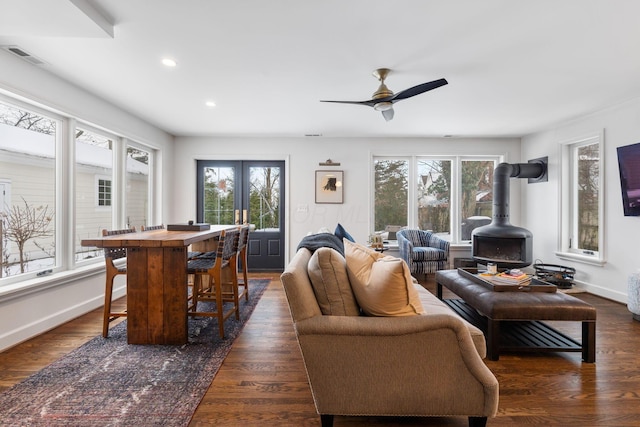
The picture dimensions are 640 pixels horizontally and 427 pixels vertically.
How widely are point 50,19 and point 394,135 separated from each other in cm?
445

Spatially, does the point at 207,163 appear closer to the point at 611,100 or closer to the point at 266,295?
the point at 266,295

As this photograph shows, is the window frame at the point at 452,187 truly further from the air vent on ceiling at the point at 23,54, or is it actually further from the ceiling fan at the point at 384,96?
the air vent on ceiling at the point at 23,54

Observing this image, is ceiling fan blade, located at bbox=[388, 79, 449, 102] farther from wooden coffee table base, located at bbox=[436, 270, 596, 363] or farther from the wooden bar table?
the wooden bar table

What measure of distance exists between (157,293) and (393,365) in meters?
1.93

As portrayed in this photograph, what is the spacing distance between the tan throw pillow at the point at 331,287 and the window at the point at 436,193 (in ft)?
12.9

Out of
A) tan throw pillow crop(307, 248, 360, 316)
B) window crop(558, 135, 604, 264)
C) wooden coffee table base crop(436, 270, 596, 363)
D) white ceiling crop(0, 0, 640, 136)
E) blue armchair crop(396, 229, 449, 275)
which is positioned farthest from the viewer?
blue armchair crop(396, 229, 449, 275)

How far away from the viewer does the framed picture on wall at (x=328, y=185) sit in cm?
533

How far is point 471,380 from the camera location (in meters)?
1.44

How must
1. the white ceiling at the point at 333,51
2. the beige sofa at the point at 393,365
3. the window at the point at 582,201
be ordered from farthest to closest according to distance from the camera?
the window at the point at 582,201 → the white ceiling at the point at 333,51 → the beige sofa at the point at 393,365

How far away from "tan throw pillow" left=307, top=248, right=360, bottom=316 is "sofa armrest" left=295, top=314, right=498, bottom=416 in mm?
93

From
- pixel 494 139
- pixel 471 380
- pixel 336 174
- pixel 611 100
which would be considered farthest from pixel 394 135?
pixel 471 380

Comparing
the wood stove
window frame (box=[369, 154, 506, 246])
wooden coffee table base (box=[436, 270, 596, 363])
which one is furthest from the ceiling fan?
the wood stove

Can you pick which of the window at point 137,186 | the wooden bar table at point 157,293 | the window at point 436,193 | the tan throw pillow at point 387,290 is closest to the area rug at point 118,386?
the wooden bar table at point 157,293

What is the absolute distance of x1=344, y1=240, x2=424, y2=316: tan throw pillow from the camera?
4.89 feet
